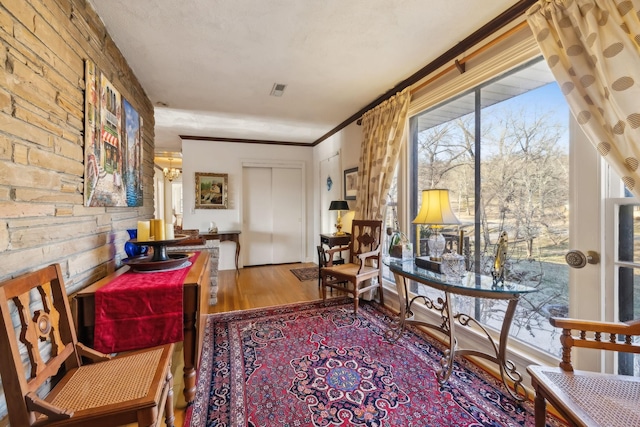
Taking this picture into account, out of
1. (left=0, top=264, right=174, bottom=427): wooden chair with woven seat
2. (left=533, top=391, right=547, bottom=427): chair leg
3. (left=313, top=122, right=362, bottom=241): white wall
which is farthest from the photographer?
(left=313, top=122, right=362, bottom=241): white wall

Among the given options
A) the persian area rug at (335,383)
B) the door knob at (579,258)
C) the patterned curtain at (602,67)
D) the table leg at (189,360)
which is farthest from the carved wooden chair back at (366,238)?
the patterned curtain at (602,67)

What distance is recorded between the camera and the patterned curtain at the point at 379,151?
268 cm

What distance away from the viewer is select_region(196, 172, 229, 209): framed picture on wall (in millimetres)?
4688

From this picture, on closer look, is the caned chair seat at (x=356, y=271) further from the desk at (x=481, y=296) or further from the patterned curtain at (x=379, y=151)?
the desk at (x=481, y=296)

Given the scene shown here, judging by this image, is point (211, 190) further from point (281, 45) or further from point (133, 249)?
point (281, 45)

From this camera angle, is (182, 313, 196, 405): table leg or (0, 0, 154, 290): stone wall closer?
(0, 0, 154, 290): stone wall

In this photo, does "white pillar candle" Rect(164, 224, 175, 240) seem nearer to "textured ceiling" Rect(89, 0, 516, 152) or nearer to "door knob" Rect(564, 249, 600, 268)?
"textured ceiling" Rect(89, 0, 516, 152)

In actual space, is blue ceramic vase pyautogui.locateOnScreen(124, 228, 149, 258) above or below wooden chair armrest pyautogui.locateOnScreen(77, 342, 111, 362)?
above

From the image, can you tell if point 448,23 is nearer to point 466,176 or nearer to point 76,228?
point 466,176

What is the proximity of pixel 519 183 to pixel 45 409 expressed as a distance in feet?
8.48

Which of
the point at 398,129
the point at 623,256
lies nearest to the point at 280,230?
the point at 398,129

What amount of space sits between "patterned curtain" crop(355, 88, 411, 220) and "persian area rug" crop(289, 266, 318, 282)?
4.77 ft

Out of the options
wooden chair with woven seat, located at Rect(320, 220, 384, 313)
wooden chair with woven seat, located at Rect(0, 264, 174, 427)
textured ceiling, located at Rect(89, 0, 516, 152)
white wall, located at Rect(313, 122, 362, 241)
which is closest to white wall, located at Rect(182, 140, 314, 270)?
white wall, located at Rect(313, 122, 362, 241)

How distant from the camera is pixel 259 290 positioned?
3.60 meters
